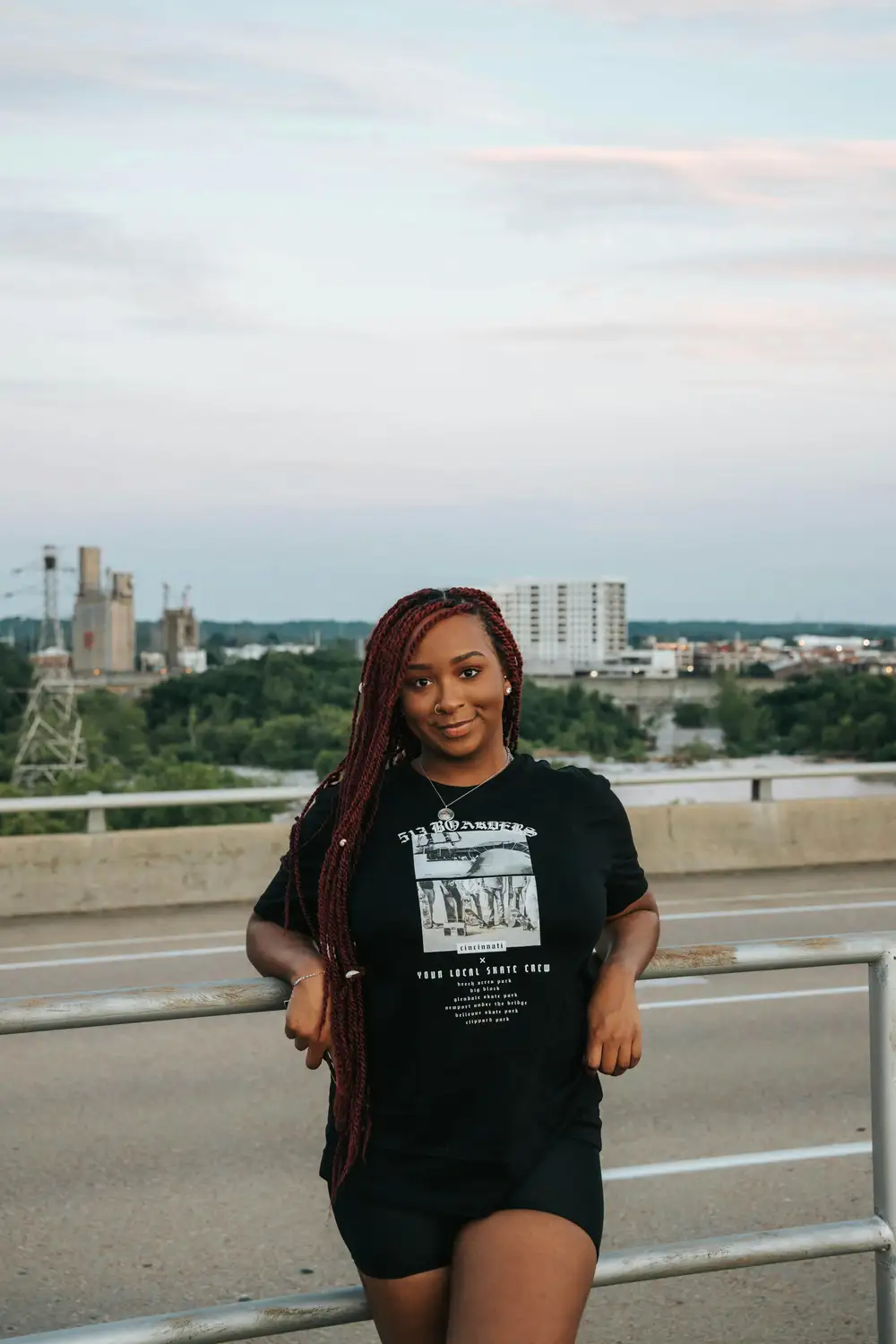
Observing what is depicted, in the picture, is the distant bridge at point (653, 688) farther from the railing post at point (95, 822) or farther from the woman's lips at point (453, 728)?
the woman's lips at point (453, 728)

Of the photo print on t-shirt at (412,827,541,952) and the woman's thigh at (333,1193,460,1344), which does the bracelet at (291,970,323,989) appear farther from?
the woman's thigh at (333,1193,460,1344)

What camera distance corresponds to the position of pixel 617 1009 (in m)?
2.77

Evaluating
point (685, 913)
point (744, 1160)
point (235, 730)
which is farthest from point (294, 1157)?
point (235, 730)

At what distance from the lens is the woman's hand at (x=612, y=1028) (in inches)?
109

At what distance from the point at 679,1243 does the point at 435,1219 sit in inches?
26.1

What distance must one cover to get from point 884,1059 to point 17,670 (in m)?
62.1

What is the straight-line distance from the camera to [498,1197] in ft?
8.80

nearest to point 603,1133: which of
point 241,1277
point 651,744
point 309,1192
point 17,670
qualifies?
point 309,1192

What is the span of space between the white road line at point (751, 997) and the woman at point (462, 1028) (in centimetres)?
711

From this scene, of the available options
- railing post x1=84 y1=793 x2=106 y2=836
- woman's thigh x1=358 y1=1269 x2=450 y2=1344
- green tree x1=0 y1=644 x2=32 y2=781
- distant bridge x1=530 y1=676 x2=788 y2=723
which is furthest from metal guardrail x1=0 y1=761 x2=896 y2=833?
green tree x1=0 y1=644 x2=32 y2=781

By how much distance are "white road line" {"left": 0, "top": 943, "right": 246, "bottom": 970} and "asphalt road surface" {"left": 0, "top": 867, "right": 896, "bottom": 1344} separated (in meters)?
0.06

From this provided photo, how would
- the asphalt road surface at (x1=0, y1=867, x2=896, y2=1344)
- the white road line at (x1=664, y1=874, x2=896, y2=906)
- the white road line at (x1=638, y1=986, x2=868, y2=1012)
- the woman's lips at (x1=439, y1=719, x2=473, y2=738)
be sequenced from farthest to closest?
1. the white road line at (x1=664, y1=874, x2=896, y2=906)
2. the white road line at (x1=638, y1=986, x2=868, y2=1012)
3. the asphalt road surface at (x1=0, y1=867, x2=896, y2=1344)
4. the woman's lips at (x1=439, y1=719, x2=473, y2=738)

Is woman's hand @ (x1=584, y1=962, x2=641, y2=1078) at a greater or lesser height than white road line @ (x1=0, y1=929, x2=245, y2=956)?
greater

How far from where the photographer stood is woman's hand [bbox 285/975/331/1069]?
2.74 m
